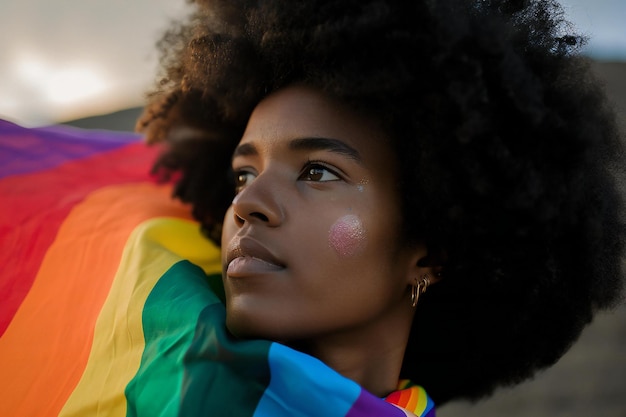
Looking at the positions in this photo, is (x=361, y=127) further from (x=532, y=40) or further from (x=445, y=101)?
(x=532, y=40)

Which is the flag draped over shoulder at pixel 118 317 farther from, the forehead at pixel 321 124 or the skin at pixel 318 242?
the forehead at pixel 321 124

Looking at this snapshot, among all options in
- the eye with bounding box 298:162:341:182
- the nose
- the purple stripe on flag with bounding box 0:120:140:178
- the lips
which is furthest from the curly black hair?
the purple stripe on flag with bounding box 0:120:140:178

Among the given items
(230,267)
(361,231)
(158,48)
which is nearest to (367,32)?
(361,231)

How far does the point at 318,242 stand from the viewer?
1596 millimetres

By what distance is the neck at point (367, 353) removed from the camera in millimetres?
1725

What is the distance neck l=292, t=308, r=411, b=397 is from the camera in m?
A: 1.72

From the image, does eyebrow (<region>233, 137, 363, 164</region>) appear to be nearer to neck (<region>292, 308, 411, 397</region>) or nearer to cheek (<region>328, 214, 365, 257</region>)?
cheek (<region>328, 214, 365, 257</region>)

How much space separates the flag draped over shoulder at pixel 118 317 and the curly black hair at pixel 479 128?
382 millimetres

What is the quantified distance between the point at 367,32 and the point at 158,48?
0.89 metres

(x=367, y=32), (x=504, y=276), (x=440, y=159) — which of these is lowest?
(x=504, y=276)

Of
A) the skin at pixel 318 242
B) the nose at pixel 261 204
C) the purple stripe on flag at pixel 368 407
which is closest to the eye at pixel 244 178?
the skin at pixel 318 242

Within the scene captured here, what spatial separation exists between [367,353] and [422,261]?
281 millimetres

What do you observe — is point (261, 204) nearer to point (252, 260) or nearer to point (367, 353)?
point (252, 260)

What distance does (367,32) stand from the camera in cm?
161
